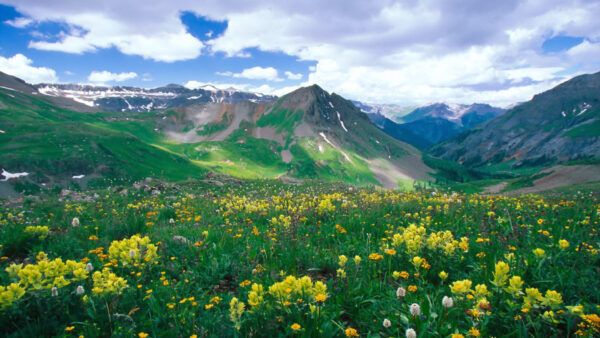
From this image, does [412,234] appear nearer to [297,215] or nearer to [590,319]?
[590,319]

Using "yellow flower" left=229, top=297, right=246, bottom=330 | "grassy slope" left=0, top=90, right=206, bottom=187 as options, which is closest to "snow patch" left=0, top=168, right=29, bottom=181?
"grassy slope" left=0, top=90, right=206, bottom=187

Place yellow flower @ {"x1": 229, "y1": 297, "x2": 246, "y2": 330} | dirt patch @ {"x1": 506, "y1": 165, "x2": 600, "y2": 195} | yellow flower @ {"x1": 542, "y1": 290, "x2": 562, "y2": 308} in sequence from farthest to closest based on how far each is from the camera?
dirt patch @ {"x1": 506, "y1": 165, "x2": 600, "y2": 195} < yellow flower @ {"x1": 229, "y1": 297, "x2": 246, "y2": 330} < yellow flower @ {"x1": 542, "y1": 290, "x2": 562, "y2": 308}

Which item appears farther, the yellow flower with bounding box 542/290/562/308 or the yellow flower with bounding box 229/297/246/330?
the yellow flower with bounding box 229/297/246/330

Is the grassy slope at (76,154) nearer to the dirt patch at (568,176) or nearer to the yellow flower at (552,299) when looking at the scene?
the yellow flower at (552,299)

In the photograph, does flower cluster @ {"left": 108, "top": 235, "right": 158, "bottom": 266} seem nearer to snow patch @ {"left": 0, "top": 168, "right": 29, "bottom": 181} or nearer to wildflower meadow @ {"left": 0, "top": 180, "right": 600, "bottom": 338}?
wildflower meadow @ {"left": 0, "top": 180, "right": 600, "bottom": 338}

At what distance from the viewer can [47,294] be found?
377 cm

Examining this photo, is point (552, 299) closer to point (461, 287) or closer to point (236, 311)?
point (461, 287)

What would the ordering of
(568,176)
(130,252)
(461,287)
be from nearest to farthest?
(461,287) < (130,252) < (568,176)

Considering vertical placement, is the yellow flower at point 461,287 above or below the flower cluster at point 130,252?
above

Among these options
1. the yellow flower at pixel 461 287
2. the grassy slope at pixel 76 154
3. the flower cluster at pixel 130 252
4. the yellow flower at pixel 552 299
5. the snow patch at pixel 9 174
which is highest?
the yellow flower at pixel 552 299

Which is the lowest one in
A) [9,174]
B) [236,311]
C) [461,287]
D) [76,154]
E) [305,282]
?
[9,174]

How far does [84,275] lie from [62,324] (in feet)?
2.08

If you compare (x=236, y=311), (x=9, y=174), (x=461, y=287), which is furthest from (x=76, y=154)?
(x=461, y=287)

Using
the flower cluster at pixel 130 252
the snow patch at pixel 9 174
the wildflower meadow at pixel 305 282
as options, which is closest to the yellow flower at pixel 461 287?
the wildflower meadow at pixel 305 282
